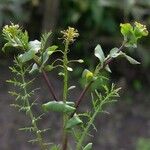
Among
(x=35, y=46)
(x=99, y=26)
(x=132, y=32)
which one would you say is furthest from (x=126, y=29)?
(x=99, y=26)

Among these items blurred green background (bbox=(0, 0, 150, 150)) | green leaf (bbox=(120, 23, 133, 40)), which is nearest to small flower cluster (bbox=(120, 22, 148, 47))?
green leaf (bbox=(120, 23, 133, 40))

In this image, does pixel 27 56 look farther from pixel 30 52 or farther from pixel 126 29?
pixel 126 29

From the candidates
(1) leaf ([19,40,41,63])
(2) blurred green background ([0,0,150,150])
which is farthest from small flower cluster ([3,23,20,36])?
(2) blurred green background ([0,0,150,150])

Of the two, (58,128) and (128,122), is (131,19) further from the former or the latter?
(58,128)

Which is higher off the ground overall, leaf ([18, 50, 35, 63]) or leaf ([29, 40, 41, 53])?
leaf ([29, 40, 41, 53])

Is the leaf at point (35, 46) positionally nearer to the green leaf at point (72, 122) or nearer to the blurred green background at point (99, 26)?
the green leaf at point (72, 122)

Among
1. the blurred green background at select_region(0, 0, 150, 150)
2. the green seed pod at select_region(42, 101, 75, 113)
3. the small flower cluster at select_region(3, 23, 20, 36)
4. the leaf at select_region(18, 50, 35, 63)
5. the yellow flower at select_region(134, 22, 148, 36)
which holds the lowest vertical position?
the blurred green background at select_region(0, 0, 150, 150)

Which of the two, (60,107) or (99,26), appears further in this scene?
(99,26)

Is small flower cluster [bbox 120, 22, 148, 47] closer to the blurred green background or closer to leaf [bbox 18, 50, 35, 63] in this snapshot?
leaf [bbox 18, 50, 35, 63]

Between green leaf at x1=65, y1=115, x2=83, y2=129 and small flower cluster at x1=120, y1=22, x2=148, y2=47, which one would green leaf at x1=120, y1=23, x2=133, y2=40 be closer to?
small flower cluster at x1=120, y1=22, x2=148, y2=47

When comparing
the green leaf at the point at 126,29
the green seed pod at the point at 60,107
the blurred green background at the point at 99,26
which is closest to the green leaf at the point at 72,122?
the green seed pod at the point at 60,107

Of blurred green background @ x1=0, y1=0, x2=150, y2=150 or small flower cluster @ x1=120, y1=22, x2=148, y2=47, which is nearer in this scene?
small flower cluster @ x1=120, y1=22, x2=148, y2=47
